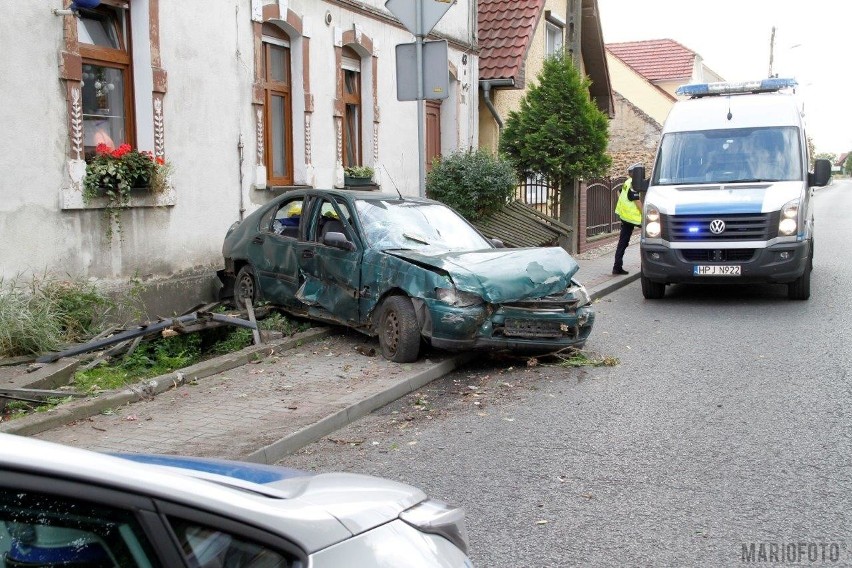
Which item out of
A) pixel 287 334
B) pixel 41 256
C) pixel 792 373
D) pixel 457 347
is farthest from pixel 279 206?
pixel 792 373

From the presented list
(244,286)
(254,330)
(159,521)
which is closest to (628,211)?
(244,286)

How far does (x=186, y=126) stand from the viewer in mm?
11016

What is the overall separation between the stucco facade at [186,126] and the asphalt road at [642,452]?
4275 mm

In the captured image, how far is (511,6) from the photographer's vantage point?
20.7 meters

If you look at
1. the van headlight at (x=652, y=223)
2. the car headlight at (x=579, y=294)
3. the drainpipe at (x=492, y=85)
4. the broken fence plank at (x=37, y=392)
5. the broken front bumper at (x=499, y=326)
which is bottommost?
the broken fence plank at (x=37, y=392)

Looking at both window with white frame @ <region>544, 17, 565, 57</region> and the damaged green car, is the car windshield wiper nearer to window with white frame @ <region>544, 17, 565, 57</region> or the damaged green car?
the damaged green car

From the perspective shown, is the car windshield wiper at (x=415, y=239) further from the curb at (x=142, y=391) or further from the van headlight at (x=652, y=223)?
the van headlight at (x=652, y=223)

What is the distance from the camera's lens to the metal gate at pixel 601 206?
840 inches

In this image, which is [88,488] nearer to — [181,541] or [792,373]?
[181,541]

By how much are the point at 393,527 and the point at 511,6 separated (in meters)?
19.9

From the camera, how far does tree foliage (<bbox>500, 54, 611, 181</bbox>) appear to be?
17344mm

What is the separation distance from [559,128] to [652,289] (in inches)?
208

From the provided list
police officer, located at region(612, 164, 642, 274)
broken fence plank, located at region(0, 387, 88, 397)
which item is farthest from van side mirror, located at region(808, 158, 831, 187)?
broken fence plank, located at region(0, 387, 88, 397)

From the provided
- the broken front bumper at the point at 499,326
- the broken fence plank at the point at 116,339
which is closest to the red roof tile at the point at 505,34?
the broken front bumper at the point at 499,326
